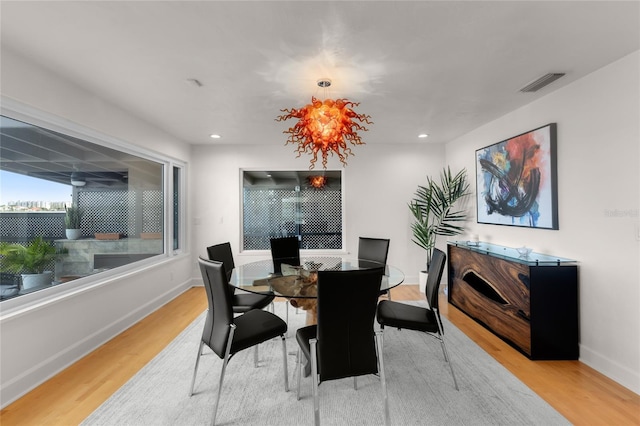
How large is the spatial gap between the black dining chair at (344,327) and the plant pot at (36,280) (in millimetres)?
2375

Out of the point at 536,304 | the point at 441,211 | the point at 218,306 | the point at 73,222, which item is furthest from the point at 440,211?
the point at 73,222

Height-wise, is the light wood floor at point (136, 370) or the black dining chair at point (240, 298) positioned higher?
the black dining chair at point (240, 298)

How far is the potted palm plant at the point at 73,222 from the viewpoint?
2.75 metres

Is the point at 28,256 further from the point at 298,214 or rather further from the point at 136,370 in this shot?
the point at 298,214

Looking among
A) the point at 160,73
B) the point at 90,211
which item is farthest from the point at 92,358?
the point at 160,73

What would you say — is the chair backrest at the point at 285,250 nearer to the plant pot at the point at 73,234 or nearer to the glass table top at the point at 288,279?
the glass table top at the point at 288,279

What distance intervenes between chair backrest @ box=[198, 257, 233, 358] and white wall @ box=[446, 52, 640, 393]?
2956 millimetres

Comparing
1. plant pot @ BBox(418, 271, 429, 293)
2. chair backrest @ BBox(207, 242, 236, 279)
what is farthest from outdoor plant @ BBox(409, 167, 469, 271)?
chair backrest @ BBox(207, 242, 236, 279)

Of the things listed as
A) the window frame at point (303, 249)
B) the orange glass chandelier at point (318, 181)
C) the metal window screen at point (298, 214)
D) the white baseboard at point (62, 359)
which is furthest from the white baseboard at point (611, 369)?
the white baseboard at point (62, 359)

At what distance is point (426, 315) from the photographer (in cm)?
240

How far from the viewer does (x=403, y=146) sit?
5.17 m

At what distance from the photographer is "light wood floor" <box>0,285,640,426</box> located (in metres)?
1.92

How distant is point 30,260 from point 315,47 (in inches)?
111

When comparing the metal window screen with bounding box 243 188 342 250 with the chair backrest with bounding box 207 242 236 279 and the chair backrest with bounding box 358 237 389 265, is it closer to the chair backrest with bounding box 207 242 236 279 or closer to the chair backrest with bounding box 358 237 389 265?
the chair backrest with bounding box 358 237 389 265
